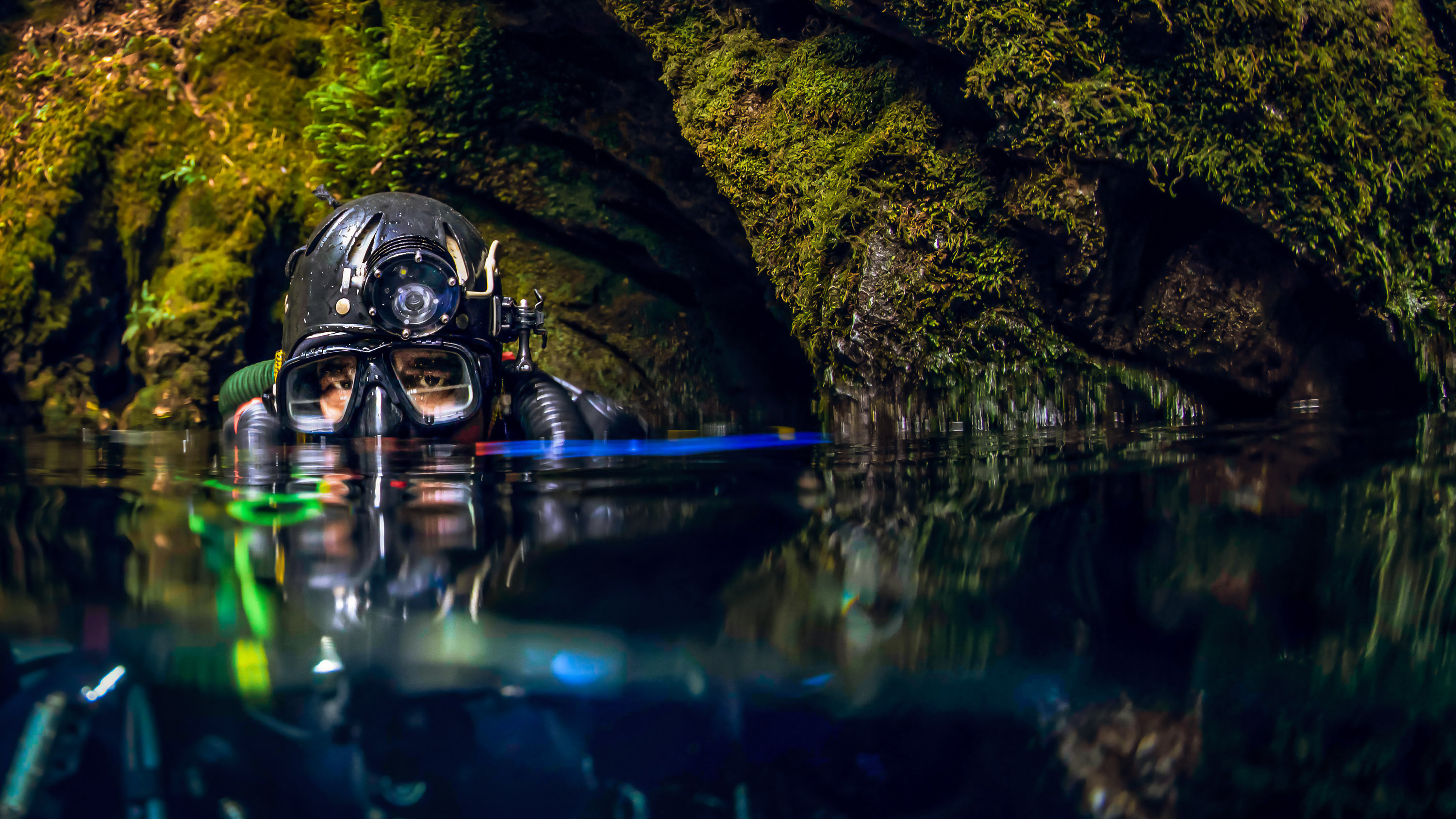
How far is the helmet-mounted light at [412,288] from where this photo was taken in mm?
3826

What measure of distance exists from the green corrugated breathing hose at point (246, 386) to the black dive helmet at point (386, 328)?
370 mm

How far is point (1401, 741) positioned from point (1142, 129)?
4087 mm

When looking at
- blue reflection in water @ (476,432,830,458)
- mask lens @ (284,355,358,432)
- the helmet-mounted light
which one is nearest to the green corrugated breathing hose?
mask lens @ (284,355,358,432)

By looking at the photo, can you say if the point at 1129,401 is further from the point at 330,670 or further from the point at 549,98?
the point at 549,98

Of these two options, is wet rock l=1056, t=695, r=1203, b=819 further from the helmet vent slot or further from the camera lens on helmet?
the helmet vent slot

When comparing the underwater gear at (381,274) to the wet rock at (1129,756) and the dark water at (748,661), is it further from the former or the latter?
the wet rock at (1129,756)

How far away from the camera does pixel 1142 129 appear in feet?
13.7

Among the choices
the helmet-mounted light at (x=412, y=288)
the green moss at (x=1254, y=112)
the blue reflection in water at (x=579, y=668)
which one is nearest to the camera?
the blue reflection in water at (x=579, y=668)

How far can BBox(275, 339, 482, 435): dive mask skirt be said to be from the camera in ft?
12.1

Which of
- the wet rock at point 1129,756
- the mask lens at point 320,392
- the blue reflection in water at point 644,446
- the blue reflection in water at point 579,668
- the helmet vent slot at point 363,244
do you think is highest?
the helmet vent slot at point 363,244

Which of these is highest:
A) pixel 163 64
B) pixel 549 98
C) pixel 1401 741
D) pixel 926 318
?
pixel 163 64

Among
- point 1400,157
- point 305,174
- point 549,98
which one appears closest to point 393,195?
point 549,98

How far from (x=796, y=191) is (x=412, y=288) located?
2425 mm

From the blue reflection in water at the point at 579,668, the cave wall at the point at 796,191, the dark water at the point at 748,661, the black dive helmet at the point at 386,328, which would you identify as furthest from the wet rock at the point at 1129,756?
the cave wall at the point at 796,191
